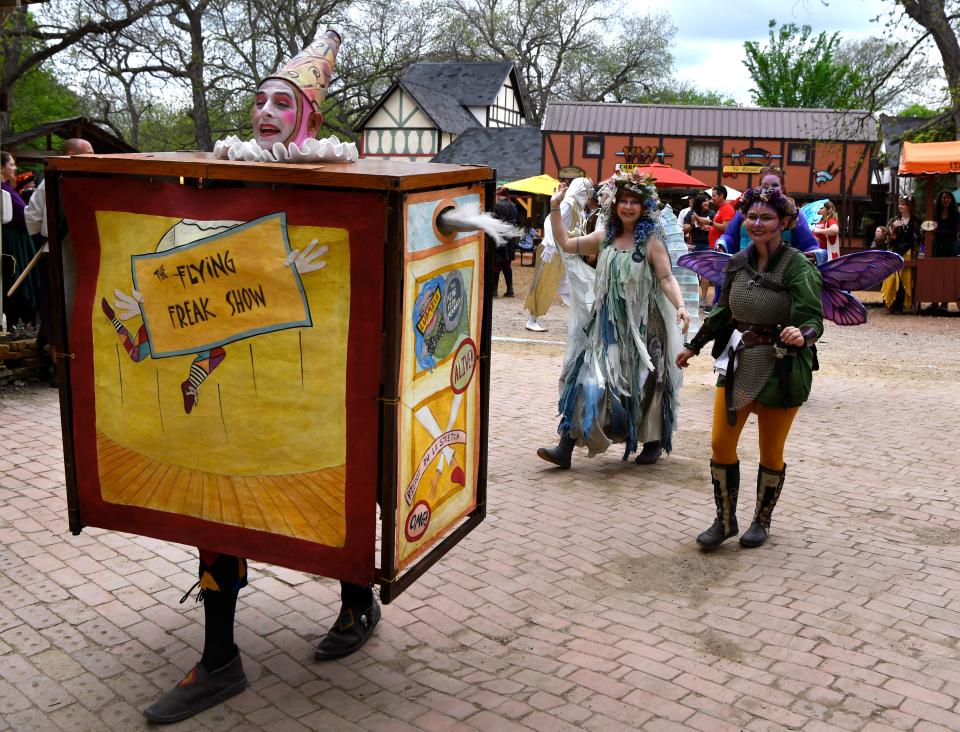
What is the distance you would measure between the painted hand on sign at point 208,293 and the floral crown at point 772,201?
2.62 meters

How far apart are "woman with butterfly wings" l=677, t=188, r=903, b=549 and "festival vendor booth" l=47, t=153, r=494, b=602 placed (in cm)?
192

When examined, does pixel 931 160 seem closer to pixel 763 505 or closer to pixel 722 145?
pixel 763 505

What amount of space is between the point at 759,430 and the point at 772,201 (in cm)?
112

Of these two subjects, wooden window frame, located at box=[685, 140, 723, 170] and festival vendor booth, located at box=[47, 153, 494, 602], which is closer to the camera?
festival vendor booth, located at box=[47, 153, 494, 602]

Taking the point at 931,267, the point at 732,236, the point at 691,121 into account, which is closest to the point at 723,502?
the point at 732,236

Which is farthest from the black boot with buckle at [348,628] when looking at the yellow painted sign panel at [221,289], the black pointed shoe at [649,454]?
the black pointed shoe at [649,454]

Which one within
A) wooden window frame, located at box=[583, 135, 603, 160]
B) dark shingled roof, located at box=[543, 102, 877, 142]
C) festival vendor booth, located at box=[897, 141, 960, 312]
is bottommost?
festival vendor booth, located at box=[897, 141, 960, 312]

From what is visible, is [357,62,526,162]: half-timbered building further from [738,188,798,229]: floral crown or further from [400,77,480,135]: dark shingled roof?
[738,188,798,229]: floral crown

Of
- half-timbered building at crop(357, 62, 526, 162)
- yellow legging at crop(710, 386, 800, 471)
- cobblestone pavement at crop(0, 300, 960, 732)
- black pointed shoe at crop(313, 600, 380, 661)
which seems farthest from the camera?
half-timbered building at crop(357, 62, 526, 162)

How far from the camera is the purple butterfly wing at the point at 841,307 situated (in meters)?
5.10

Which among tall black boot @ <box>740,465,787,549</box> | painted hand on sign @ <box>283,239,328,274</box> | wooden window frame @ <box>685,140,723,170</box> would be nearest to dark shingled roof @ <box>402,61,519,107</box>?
wooden window frame @ <box>685,140,723,170</box>

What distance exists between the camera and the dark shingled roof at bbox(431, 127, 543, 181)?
118ft

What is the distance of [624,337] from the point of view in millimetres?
6445

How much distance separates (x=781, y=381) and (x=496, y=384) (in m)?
4.79
